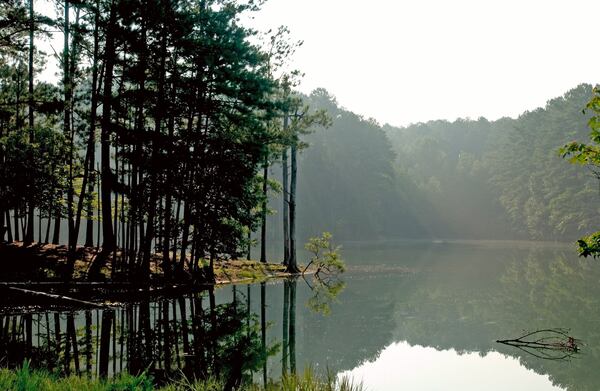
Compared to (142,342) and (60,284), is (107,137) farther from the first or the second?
(142,342)

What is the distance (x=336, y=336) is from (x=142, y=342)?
586 centimetres

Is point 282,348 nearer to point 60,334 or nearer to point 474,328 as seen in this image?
point 60,334

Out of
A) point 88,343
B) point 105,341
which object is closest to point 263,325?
point 105,341

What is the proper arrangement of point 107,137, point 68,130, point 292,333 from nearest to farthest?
point 292,333
point 107,137
point 68,130

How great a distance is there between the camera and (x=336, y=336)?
1591 centimetres

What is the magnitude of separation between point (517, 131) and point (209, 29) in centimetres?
9990

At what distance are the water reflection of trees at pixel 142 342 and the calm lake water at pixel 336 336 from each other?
0.03 metres

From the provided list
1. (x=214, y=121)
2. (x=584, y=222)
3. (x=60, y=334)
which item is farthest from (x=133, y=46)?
(x=584, y=222)

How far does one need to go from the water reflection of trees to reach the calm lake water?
33 millimetres

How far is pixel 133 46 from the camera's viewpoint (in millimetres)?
20984

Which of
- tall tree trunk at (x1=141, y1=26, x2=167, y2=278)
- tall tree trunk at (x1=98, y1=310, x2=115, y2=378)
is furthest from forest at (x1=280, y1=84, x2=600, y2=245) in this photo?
tall tree trunk at (x1=98, y1=310, x2=115, y2=378)

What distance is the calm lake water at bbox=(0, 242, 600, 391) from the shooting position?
11.2 meters

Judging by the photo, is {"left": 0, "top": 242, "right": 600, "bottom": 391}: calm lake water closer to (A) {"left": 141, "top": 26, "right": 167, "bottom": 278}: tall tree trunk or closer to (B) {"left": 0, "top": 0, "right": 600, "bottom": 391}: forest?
(B) {"left": 0, "top": 0, "right": 600, "bottom": 391}: forest

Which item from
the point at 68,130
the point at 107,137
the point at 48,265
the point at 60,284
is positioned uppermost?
the point at 68,130
